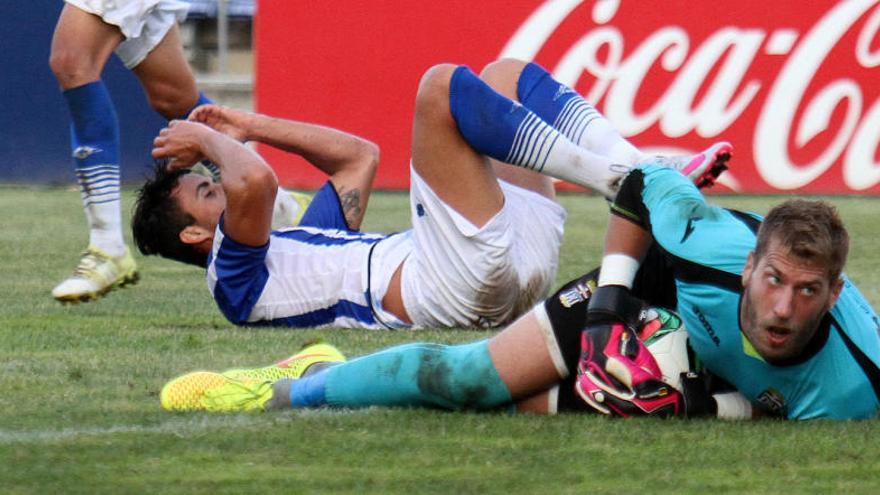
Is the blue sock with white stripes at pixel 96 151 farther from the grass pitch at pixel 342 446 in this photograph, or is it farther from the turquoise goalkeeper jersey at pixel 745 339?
the turquoise goalkeeper jersey at pixel 745 339

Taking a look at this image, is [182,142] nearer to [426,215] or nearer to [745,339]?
[426,215]

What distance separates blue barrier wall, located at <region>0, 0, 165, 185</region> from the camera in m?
12.7

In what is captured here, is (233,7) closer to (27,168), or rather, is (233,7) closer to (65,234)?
(27,168)

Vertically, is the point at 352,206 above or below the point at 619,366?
below

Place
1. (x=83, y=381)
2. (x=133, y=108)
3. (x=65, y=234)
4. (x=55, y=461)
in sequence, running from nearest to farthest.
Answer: (x=55, y=461) → (x=83, y=381) → (x=65, y=234) → (x=133, y=108)

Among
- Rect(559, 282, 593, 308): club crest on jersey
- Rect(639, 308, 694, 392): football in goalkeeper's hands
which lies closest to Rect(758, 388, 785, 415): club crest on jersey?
Rect(639, 308, 694, 392): football in goalkeeper's hands

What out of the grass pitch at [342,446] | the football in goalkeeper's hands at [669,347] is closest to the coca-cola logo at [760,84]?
the grass pitch at [342,446]

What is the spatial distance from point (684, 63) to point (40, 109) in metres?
4.60

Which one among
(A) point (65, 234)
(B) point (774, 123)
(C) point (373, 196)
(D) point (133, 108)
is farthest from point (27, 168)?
(B) point (774, 123)

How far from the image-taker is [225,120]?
611 cm

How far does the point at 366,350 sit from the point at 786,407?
5.07 feet

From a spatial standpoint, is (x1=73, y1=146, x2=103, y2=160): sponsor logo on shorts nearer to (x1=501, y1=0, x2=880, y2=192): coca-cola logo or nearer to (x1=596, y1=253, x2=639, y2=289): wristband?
(x1=596, y1=253, x2=639, y2=289): wristband

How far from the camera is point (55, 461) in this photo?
355 centimetres

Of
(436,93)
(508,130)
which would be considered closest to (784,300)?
(508,130)
